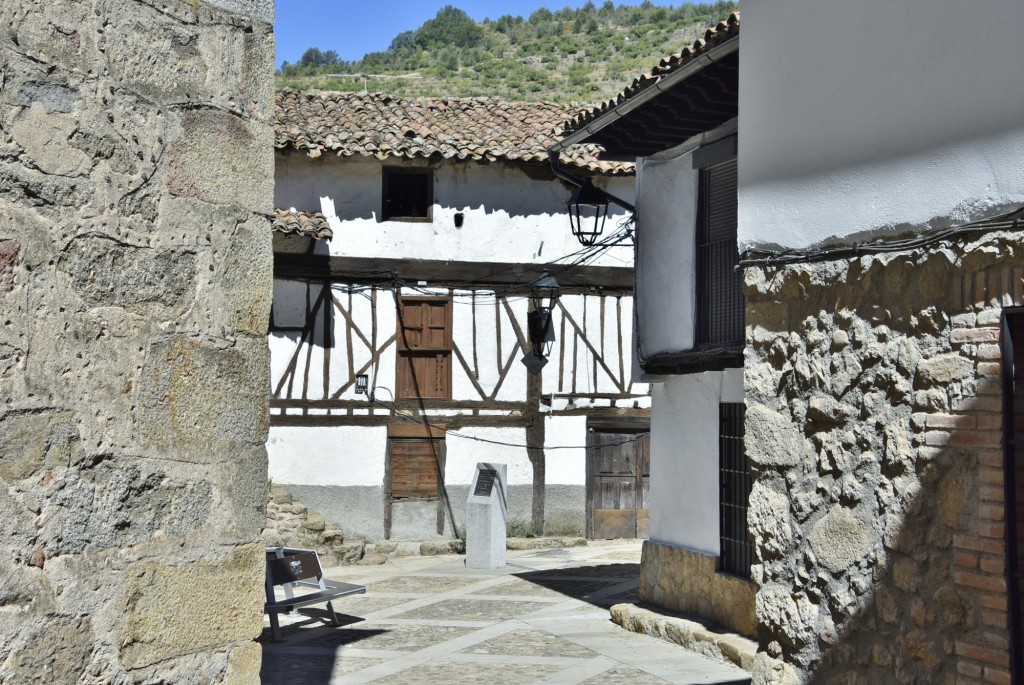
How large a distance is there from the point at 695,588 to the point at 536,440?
8.09 m

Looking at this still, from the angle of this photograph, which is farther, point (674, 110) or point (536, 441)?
point (536, 441)

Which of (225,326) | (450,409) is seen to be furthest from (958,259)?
(450,409)

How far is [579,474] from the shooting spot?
58.0ft

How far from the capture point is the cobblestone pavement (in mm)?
8141

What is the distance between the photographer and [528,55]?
55031 millimetres

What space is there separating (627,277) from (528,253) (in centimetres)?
171

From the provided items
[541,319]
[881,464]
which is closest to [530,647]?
[881,464]

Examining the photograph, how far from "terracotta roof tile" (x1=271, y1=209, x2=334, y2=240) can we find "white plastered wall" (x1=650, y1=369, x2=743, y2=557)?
24.2 feet

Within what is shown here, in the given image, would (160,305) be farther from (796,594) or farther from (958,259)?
(796,594)

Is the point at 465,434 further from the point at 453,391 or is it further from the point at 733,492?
the point at 733,492

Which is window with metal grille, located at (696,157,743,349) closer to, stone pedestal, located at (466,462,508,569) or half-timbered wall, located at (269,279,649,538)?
stone pedestal, located at (466,462,508,569)

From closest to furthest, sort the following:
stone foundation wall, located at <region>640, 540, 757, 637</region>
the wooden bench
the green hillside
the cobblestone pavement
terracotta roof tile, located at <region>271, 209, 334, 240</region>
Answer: the cobblestone pavement < stone foundation wall, located at <region>640, 540, 757, 637</region> < the wooden bench < terracotta roof tile, located at <region>271, 209, 334, 240</region> < the green hillside

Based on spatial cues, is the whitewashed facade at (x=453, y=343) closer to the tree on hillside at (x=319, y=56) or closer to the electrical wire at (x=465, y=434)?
the electrical wire at (x=465, y=434)

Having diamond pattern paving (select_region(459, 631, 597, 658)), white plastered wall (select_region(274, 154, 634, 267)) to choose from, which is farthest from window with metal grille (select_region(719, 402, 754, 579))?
white plastered wall (select_region(274, 154, 634, 267))
